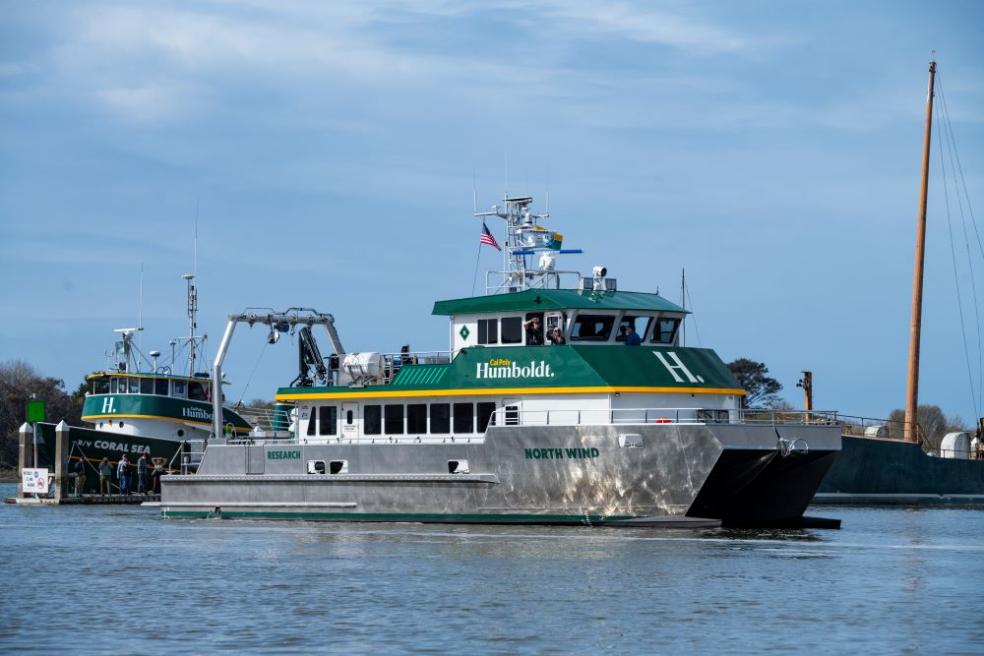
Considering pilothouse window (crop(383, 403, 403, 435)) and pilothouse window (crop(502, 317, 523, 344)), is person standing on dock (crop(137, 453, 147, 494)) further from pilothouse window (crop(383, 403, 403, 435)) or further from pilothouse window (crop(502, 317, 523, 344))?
pilothouse window (crop(502, 317, 523, 344))

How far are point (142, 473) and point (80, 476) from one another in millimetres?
1982

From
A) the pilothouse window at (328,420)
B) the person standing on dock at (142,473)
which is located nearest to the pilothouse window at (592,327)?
the pilothouse window at (328,420)

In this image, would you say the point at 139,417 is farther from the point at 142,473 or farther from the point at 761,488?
the point at 761,488

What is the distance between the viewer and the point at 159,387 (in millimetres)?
51812

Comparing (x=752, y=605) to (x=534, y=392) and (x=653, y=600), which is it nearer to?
(x=653, y=600)

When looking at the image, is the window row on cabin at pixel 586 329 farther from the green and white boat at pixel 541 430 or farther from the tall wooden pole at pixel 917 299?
the tall wooden pole at pixel 917 299

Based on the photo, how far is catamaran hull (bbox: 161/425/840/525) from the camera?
28547 mm

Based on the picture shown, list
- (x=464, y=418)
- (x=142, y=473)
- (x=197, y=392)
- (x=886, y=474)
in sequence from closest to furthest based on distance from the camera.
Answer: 1. (x=464, y=418)
2. (x=886, y=474)
3. (x=142, y=473)
4. (x=197, y=392)

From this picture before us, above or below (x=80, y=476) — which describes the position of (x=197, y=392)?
above

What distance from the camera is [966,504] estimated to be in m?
47.6

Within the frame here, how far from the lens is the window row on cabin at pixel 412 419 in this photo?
3167 cm

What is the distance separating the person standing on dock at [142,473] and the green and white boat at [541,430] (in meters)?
14.3

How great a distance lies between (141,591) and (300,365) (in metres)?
15.6

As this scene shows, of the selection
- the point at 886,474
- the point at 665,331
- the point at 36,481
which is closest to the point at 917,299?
the point at 886,474
